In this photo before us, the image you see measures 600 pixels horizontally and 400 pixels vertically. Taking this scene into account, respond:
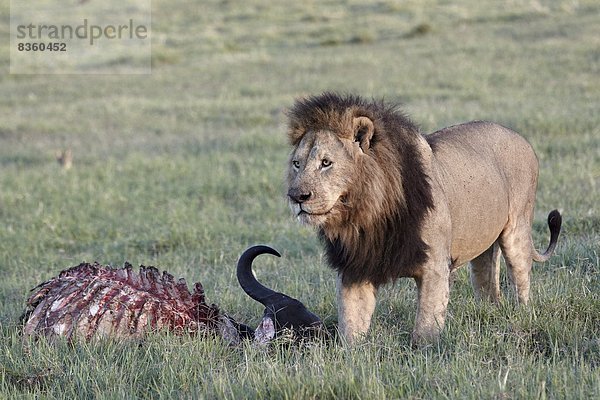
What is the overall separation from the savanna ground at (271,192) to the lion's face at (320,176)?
69cm

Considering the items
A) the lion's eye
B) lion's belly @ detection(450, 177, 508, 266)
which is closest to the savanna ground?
lion's belly @ detection(450, 177, 508, 266)

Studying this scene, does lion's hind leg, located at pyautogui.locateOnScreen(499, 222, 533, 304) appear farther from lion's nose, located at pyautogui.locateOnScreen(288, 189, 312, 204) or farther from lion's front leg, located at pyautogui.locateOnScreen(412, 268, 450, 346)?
lion's nose, located at pyautogui.locateOnScreen(288, 189, 312, 204)

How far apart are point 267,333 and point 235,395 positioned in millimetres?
1220

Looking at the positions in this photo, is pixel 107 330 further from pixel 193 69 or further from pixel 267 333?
pixel 193 69

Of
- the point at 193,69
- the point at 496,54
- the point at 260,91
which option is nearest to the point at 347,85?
the point at 260,91

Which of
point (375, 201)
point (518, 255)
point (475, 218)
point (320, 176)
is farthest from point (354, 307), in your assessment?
point (518, 255)

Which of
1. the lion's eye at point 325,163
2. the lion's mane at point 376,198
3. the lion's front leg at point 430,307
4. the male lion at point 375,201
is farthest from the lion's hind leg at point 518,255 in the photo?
the lion's eye at point 325,163

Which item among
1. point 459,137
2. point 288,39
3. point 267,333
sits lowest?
point 267,333

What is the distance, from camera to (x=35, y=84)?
22266 mm

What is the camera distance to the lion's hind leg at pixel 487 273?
20.6 feet

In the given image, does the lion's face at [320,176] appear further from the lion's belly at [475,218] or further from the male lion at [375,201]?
the lion's belly at [475,218]

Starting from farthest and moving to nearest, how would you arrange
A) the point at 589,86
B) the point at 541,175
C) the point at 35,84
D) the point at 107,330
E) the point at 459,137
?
the point at 35,84 < the point at 589,86 < the point at 541,175 < the point at 459,137 < the point at 107,330

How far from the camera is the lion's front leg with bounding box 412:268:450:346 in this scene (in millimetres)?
5020

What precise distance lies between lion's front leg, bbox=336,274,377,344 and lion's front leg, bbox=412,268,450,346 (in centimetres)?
31
